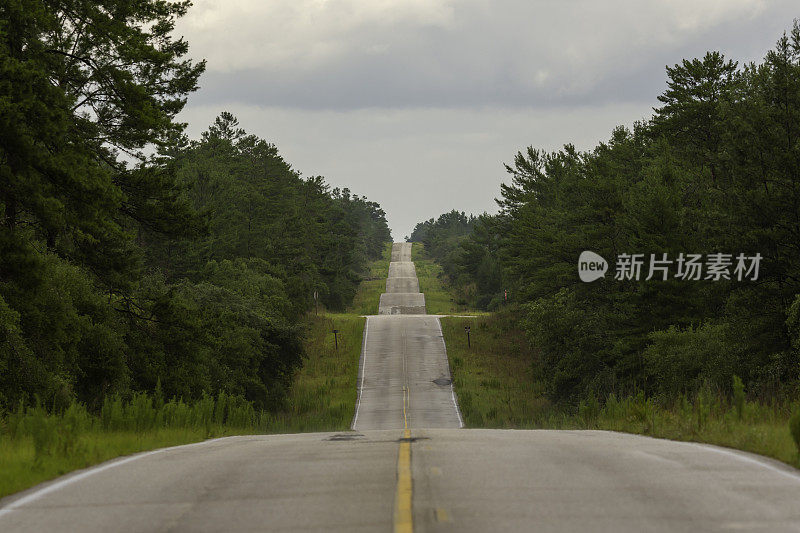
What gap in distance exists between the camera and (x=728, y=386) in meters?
28.4

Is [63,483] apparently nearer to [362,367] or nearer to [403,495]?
[403,495]

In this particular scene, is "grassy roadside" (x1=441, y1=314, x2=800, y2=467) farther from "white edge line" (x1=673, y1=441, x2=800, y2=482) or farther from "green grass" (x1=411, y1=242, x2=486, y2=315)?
"green grass" (x1=411, y1=242, x2=486, y2=315)

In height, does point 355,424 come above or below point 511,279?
below

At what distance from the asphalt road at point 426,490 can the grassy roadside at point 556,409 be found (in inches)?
45.9

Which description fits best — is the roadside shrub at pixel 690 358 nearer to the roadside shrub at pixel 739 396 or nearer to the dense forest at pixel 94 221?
the roadside shrub at pixel 739 396

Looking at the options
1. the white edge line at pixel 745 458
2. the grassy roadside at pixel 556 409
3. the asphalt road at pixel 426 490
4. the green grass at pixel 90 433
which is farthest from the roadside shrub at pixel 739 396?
the green grass at pixel 90 433

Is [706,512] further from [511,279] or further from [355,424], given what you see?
[511,279]

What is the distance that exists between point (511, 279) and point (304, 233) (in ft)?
73.7

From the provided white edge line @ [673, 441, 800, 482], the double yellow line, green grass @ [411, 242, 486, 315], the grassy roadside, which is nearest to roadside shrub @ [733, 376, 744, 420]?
the grassy roadside

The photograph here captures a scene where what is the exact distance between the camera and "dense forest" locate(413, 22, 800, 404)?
28.5 metres

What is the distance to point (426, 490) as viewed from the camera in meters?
7.26

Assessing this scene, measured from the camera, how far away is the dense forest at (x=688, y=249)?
28.5 metres

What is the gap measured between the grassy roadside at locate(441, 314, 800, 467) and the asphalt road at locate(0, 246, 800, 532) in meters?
1.16

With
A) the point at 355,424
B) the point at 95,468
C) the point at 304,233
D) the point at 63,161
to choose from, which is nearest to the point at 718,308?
the point at 355,424
